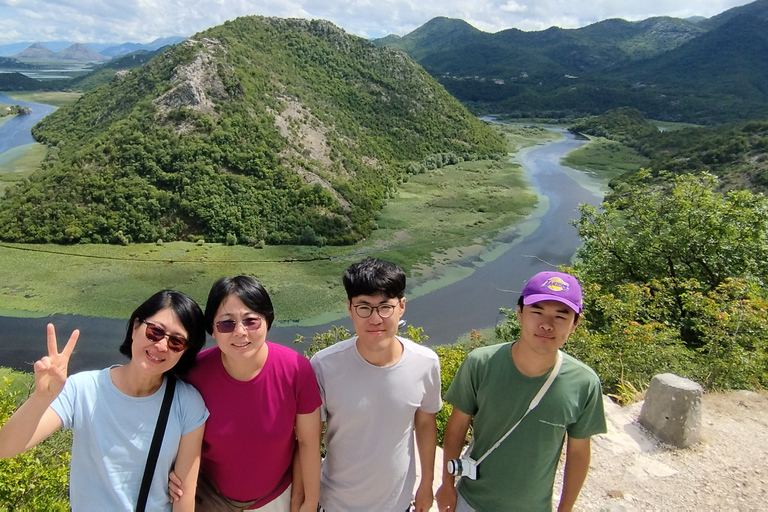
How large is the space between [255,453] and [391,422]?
981 mm

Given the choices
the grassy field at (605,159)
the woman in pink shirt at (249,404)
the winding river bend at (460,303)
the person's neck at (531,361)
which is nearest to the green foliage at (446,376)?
the person's neck at (531,361)

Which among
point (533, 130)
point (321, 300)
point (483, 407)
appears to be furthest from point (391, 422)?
point (533, 130)

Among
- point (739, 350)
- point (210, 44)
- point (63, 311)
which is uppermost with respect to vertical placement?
point (210, 44)

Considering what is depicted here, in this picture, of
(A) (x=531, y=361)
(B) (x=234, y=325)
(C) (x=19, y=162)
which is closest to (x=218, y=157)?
(C) (x=19, y=162)

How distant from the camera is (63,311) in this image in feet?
86.8

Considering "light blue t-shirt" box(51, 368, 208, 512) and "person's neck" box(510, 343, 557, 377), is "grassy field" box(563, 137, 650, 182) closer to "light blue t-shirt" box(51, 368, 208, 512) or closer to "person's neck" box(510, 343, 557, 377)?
"person's neck" box(510, 343, 557, 377)

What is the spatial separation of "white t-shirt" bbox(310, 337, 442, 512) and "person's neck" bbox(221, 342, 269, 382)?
1.33 feet

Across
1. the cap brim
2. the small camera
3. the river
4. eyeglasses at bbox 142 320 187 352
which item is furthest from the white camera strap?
the river

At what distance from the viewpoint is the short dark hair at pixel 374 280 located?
3336mm

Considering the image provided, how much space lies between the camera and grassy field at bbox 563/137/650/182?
68.1m

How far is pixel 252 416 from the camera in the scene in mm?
3170

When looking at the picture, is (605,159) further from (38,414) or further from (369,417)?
(38,414)

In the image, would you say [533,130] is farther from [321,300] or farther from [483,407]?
[483,407]

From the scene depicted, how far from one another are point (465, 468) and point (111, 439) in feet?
8.16
